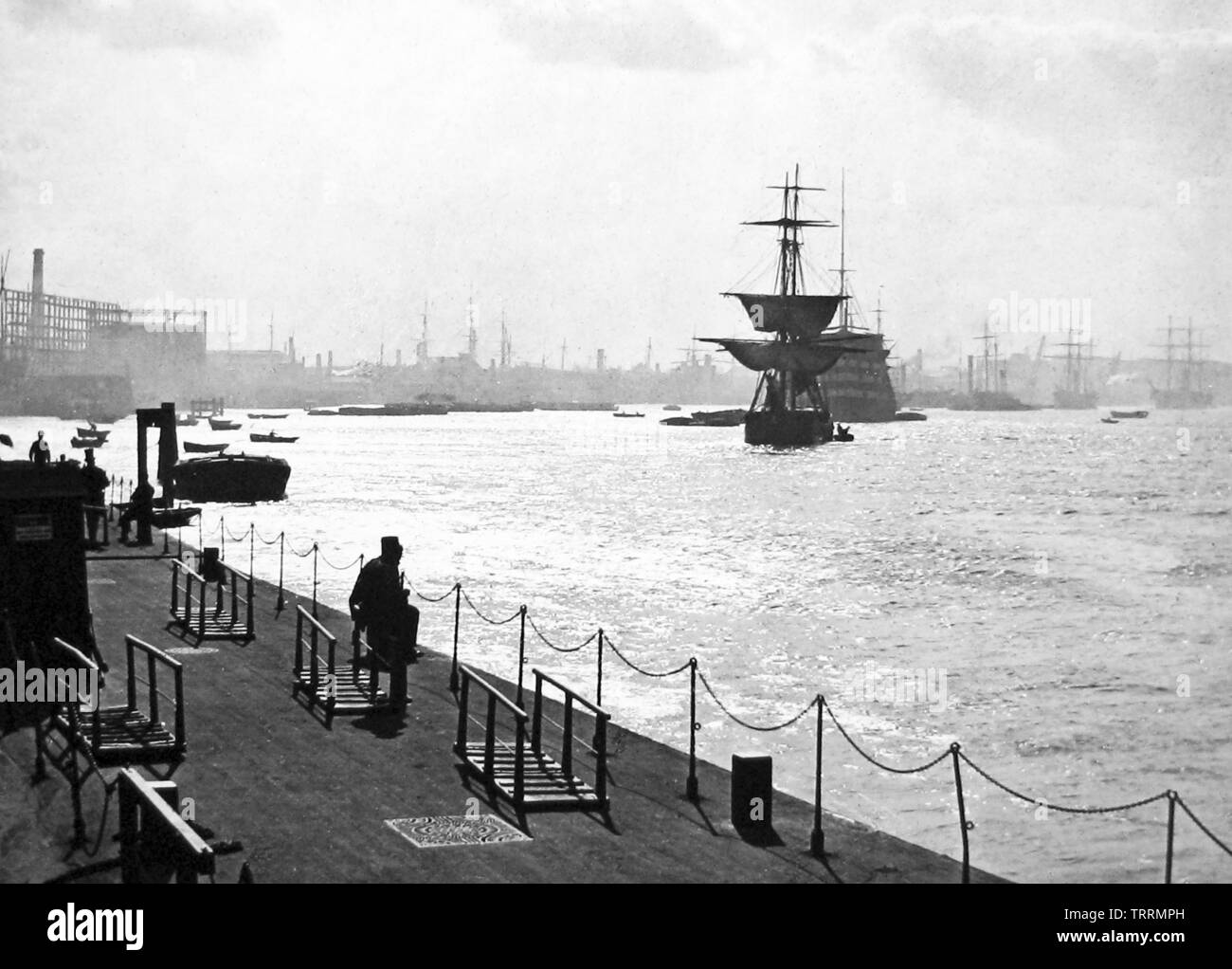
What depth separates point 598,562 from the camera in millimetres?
52281

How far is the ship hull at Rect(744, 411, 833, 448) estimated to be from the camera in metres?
168

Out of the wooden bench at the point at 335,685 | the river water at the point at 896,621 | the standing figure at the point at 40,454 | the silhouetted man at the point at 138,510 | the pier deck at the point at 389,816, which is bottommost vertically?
the river water at the point at 896,621

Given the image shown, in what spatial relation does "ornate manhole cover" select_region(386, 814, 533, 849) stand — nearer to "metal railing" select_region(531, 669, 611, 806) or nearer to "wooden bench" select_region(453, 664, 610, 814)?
"wooden bench" select_region(453, 664, 610, 814)

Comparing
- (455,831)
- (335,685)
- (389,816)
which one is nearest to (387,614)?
(335,685)

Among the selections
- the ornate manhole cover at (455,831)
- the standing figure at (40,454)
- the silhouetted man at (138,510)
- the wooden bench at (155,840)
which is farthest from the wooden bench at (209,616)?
the wooden bench at (155,840)

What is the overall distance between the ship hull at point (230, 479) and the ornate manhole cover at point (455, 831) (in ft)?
230

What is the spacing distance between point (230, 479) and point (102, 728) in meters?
68.8

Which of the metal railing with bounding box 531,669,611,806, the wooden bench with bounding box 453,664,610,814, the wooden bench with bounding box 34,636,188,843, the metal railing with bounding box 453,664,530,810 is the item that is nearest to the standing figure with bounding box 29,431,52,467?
the wooden bench with bounding box 34,636,188,843

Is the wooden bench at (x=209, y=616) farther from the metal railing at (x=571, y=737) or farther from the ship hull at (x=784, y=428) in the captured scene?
the ship hull at (x=784, y=428)

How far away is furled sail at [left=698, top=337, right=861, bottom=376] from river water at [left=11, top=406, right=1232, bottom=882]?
62180 millimetres

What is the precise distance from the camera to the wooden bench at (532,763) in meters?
12.9

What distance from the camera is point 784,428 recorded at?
553 ft
